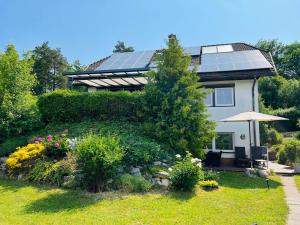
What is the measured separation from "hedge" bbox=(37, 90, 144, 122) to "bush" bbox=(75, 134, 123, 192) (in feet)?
14.9

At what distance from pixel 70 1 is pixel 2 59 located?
195 inches

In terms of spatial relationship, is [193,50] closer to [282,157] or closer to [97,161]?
[282,157]

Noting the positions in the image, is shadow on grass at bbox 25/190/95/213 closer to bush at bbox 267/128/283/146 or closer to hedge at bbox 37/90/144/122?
hedge at bbox 37/90/144/122

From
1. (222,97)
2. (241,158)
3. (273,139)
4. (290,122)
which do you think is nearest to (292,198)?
(241,158)

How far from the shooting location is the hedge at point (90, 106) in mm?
12023

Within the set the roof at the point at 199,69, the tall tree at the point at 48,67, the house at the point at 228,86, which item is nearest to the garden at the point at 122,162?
the roof at the point at 199,69

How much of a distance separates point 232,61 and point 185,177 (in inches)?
384

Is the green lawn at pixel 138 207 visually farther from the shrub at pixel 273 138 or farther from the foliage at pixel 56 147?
the shrub at pixel 273 138

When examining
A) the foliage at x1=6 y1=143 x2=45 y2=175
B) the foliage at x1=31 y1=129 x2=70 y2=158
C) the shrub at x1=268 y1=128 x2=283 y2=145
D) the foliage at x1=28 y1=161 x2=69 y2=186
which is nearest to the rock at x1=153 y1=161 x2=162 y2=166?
the foliage at x1=28 y1=161 x2=69 y2=186

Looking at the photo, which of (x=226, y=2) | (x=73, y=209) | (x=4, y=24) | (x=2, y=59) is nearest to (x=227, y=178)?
(x=73, y=209)

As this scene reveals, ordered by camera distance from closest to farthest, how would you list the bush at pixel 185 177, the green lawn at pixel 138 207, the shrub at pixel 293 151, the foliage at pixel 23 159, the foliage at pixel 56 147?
the green lawn at pixel 138 207 → the bush at pixel 185 177 → the foliage at pixel 23 159 → the foliage at pixel 56 147 → the shrub at pixel 293 151

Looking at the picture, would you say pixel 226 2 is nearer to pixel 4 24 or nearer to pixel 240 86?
pixel 240 86

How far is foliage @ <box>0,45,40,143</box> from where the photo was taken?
1165 centimetres

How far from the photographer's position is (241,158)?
1292 centimetres
